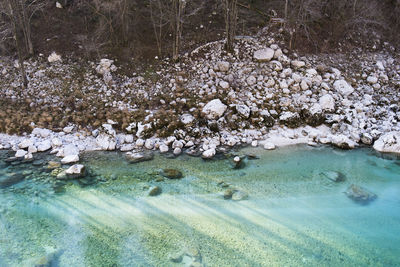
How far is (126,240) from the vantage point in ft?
20.6

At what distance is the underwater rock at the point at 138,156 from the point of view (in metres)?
9.01

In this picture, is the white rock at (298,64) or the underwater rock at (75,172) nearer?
the underwater rock at (75,172)

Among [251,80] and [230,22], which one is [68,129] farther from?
[230,22]

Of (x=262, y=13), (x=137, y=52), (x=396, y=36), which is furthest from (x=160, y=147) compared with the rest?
(x=396, y=36)

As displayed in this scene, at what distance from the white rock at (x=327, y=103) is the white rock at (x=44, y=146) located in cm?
938

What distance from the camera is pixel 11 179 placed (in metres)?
8.10

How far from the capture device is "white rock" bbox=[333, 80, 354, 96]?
1133 cm

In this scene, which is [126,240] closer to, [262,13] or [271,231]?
[271,231]

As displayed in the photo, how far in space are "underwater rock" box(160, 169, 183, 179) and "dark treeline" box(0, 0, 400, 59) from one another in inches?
225

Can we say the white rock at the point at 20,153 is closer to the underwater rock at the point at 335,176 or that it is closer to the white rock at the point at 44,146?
the white rock at the point at 44,146

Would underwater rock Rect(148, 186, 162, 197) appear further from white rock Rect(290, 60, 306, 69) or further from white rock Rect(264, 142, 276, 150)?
white rock Rect(290, 60, 306, 69)

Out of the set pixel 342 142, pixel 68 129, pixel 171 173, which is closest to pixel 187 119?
pixel 171 173

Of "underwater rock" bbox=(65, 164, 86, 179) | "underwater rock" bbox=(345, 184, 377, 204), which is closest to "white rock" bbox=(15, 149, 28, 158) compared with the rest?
"underwater rock" bbox=(65, 164, 86, 179)

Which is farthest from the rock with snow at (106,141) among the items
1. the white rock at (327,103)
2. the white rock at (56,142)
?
the white rock at (327,103)
